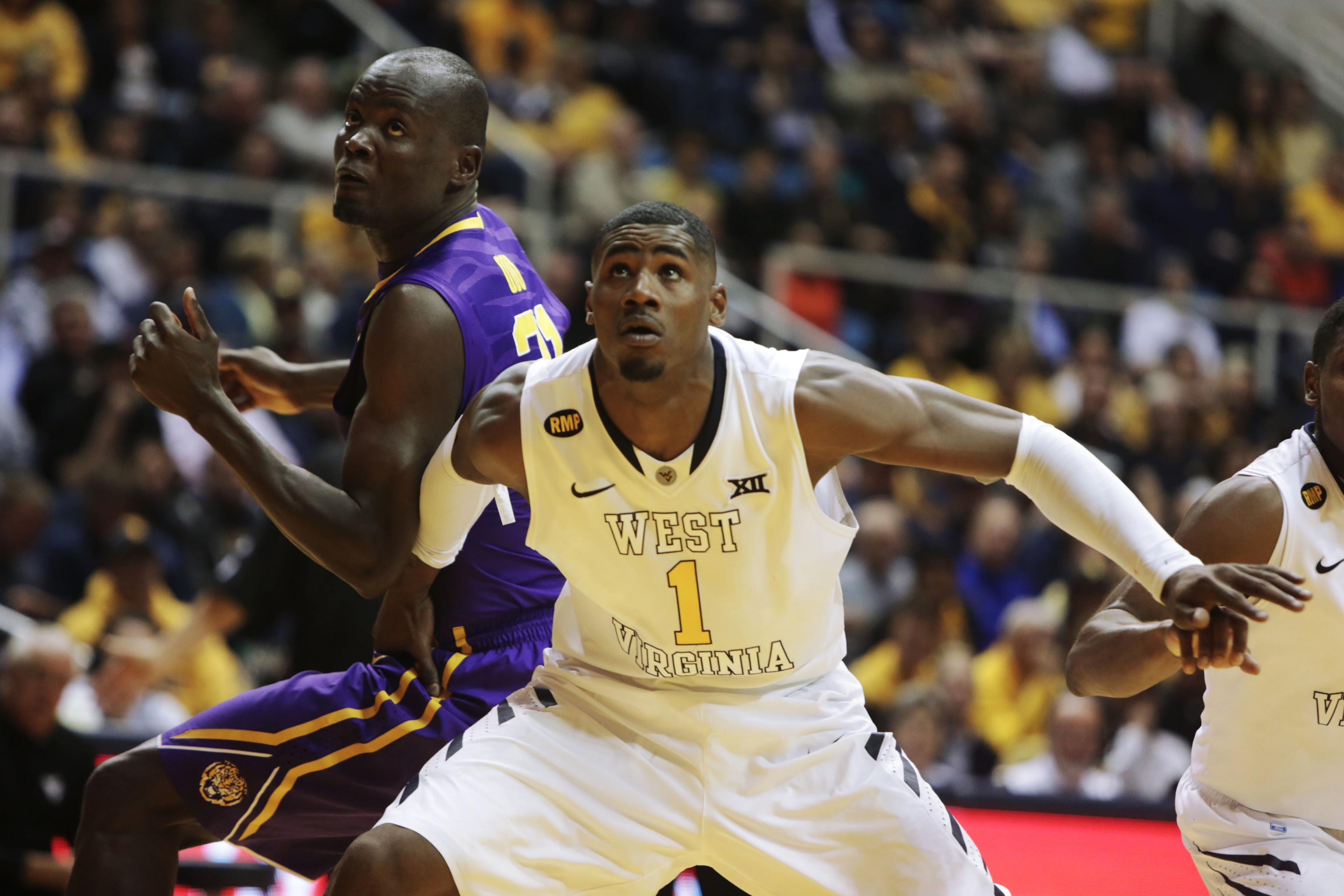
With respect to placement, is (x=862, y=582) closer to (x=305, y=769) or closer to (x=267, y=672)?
(x=267, y=672)

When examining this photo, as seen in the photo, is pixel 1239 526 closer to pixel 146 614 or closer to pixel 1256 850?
pixel 1256 850

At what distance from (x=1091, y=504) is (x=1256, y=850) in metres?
A: 0.88

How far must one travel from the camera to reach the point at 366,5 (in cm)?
1084

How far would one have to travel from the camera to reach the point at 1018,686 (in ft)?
24.9

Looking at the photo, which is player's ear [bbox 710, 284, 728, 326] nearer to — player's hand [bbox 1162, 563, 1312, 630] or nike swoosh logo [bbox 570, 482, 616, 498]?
nike swoosh logo [bbox 570, 482, 616, 498]

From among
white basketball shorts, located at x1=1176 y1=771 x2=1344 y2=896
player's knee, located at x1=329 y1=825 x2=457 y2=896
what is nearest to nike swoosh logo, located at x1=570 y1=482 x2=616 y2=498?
player's knee, located at x1=329 y1=825 x2=457 y2=896

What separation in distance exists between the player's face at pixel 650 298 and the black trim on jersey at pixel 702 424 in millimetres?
71

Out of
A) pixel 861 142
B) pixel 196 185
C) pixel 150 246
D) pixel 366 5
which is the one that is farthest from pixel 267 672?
pixel 861 142

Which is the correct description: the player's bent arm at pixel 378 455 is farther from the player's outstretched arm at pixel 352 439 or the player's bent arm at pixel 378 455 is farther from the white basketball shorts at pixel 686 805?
the white basketball shorts at pixel 686 805

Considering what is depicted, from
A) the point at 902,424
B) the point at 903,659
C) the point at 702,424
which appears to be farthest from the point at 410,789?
the point at 903,659

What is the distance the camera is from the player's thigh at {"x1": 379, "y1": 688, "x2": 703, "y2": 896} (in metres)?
3.10

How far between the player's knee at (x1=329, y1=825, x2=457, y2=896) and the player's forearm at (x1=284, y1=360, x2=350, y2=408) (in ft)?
5.73

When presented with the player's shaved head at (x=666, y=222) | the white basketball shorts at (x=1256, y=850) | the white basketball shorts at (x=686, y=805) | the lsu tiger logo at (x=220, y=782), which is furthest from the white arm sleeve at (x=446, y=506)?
the white basketball shorts at (x=1256, y=850)

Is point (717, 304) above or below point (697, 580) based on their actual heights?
above
